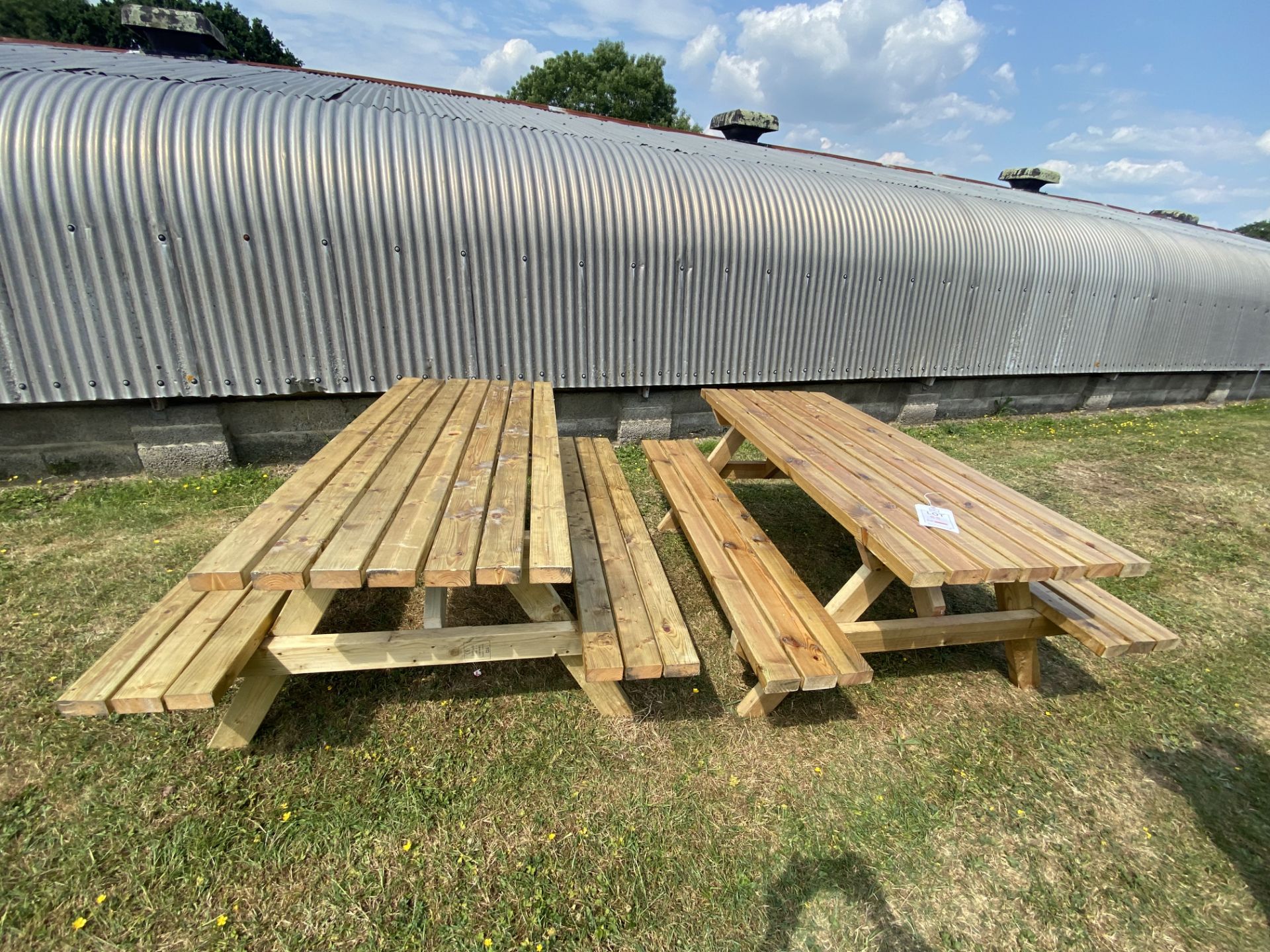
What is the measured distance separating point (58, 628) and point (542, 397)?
118 inches

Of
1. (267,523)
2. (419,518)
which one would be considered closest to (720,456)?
(419,518)

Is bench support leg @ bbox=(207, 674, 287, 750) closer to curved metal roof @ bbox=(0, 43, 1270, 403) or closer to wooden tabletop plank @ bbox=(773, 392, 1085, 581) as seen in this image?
wooden tabletop plank @ bbox=(773, 392, 1085, 581)

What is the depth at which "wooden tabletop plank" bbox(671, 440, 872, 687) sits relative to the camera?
222 centimetres

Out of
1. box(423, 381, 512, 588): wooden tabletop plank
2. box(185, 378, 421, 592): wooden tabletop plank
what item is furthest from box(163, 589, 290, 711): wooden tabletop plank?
box(423, 381, 512, 588): wooden tabletop plank

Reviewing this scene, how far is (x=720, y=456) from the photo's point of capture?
446cm

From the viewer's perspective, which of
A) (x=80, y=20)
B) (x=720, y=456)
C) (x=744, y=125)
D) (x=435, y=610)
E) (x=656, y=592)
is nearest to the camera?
(x=435, y=610)

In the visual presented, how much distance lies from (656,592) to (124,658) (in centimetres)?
209

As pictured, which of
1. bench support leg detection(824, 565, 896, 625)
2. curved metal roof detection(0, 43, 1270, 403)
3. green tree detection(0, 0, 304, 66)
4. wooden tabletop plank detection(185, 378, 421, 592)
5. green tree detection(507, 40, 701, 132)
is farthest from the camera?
green tree detection(507, 40, 701, 132)

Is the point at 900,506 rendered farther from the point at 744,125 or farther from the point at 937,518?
the point at 744,125

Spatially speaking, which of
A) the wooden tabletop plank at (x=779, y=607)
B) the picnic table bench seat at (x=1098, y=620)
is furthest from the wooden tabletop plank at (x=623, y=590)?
the picnic table bench seat at (x=1098, y=620)

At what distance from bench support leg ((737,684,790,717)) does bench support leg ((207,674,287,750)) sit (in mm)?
2137

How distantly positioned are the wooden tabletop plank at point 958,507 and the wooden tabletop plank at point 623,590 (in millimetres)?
1332

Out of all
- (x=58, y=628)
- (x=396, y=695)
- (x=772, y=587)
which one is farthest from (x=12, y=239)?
(x=772, y=587)

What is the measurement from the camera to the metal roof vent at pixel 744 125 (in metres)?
10.1
